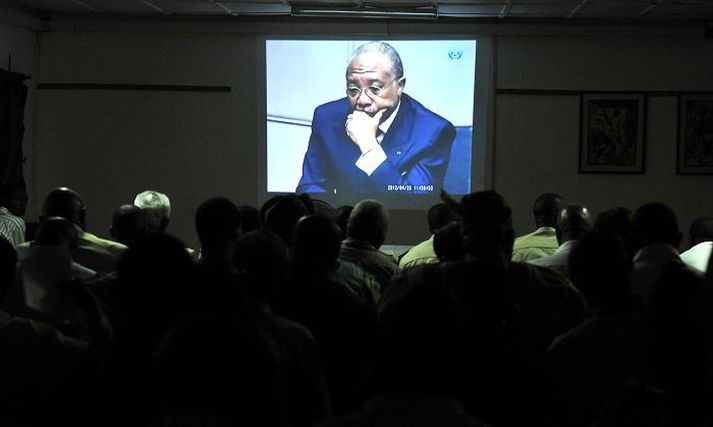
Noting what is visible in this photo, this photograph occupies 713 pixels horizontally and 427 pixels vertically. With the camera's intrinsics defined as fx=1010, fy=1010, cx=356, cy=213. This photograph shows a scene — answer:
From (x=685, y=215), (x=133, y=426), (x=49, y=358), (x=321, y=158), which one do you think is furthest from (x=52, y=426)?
(x=685, y=215)

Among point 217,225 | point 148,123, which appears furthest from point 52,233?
point 148,123

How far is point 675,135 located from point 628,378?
25.3ft

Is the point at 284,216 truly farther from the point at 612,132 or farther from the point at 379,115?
the point at 612,132

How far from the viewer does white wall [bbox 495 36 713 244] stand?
9.69 metres

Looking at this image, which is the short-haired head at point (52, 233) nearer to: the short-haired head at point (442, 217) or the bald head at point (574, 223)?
the bald head at point (574, 223)

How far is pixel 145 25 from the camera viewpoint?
994 centimetres

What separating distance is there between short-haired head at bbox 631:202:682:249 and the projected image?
570 centimetres

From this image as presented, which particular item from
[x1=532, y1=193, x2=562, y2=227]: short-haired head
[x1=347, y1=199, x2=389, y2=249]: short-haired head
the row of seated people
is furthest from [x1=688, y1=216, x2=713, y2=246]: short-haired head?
[x1=347, y1=199, x2=389, y2=249]: short-haired head

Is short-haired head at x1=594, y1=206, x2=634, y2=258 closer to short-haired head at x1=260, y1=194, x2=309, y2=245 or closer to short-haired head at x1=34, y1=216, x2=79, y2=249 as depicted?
short-haired head at x1=260, y1=194, x2=309, y2=245

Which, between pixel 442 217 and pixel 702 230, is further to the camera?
pixel 702 230

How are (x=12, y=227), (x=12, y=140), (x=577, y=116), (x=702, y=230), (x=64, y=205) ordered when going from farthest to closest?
(x=577, y=116) < (x=12, y=140) < (x=12, y=227) < (x=702, y=230) < (x=64, y=205)

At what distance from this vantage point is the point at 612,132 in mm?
9734

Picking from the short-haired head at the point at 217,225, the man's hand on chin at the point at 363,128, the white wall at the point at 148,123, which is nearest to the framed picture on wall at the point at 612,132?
the man's hand on chin at the point at 363,128

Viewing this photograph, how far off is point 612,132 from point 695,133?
792 millimetres
